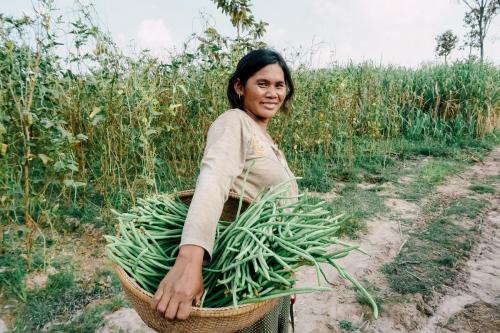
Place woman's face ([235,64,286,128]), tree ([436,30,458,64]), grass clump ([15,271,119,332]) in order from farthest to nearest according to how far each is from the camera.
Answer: tree ([436,30,458,64]) < grass clump ([15,271,119,332]) < woman's face ([235,64,286,128])

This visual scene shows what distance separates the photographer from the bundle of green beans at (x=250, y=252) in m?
0.94

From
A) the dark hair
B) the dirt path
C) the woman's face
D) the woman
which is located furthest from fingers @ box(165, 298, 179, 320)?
the dirt path

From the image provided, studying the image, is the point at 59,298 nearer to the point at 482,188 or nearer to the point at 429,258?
the point at 429,258

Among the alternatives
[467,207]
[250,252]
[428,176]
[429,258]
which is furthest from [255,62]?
[428,176]

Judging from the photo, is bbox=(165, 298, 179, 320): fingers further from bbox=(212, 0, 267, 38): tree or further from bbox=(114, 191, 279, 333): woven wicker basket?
bbox=(212, 0, 267, 38): tree

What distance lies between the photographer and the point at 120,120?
2.92 meters

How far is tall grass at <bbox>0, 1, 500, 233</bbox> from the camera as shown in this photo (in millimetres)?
2463

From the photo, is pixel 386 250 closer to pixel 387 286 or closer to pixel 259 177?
pixel 387 286

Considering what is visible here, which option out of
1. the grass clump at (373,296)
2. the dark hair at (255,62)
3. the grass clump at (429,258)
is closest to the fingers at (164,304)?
the dark hair at (255,62)

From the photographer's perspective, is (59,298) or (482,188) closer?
(59,298)

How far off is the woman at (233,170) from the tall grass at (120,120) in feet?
4.65

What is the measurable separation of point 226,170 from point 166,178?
2976 mm

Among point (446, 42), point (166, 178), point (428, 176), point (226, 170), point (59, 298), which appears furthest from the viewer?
point (446, 42)

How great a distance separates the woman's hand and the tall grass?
1.80 m
